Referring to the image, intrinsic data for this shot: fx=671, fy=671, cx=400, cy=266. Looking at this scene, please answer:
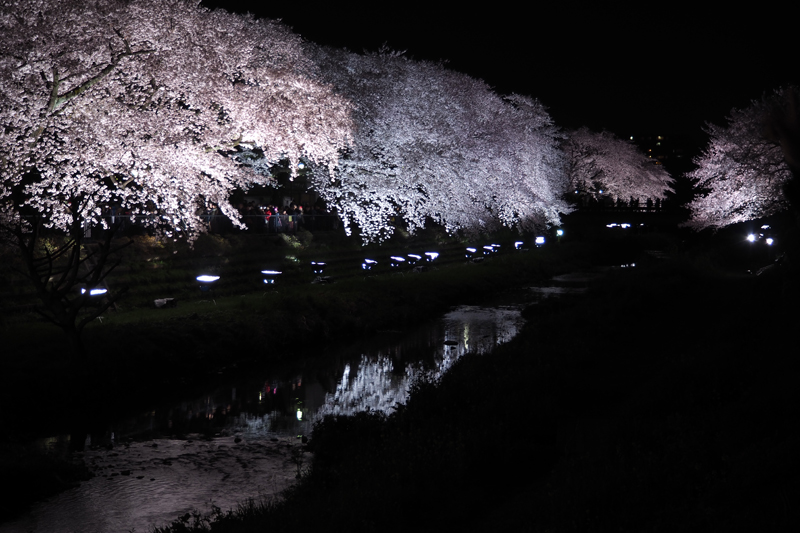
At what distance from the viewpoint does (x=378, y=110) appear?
2922 centimetres

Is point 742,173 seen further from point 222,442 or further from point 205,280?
point 222,442

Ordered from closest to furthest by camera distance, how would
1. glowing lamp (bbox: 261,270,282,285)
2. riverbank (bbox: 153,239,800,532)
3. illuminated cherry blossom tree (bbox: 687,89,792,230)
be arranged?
1. riverbank (bbox: 153,239,800,532)
2. glowing lamp (bbox: 261,270,282,285)
3. illuminated cherry blossom tree (bbox: 687,89,792,230)

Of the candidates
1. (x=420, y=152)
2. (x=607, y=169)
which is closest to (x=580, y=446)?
(x=420, y=152)

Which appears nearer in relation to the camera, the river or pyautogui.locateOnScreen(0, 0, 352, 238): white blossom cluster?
the river

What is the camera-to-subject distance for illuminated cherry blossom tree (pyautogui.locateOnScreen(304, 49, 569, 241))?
91.6 ft

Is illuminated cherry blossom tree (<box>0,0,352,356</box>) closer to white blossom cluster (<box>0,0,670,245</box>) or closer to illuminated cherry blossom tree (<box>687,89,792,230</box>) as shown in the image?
white blossom cluster (<box>0,0,670,245</box>)

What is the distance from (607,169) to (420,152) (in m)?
A: 42.2

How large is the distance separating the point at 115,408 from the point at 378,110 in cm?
1881

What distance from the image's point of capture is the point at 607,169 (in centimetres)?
6538

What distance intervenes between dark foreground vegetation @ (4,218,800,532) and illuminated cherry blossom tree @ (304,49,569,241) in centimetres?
856

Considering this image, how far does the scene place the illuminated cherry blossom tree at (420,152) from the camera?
27922 millimetres

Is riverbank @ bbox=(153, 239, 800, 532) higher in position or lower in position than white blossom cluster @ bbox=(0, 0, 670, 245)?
lower

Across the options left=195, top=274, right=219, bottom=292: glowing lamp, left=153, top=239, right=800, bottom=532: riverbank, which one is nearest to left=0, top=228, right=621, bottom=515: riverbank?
left=195, top=274, right=219, bottom=292: glowing lamp

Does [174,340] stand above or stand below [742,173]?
below
